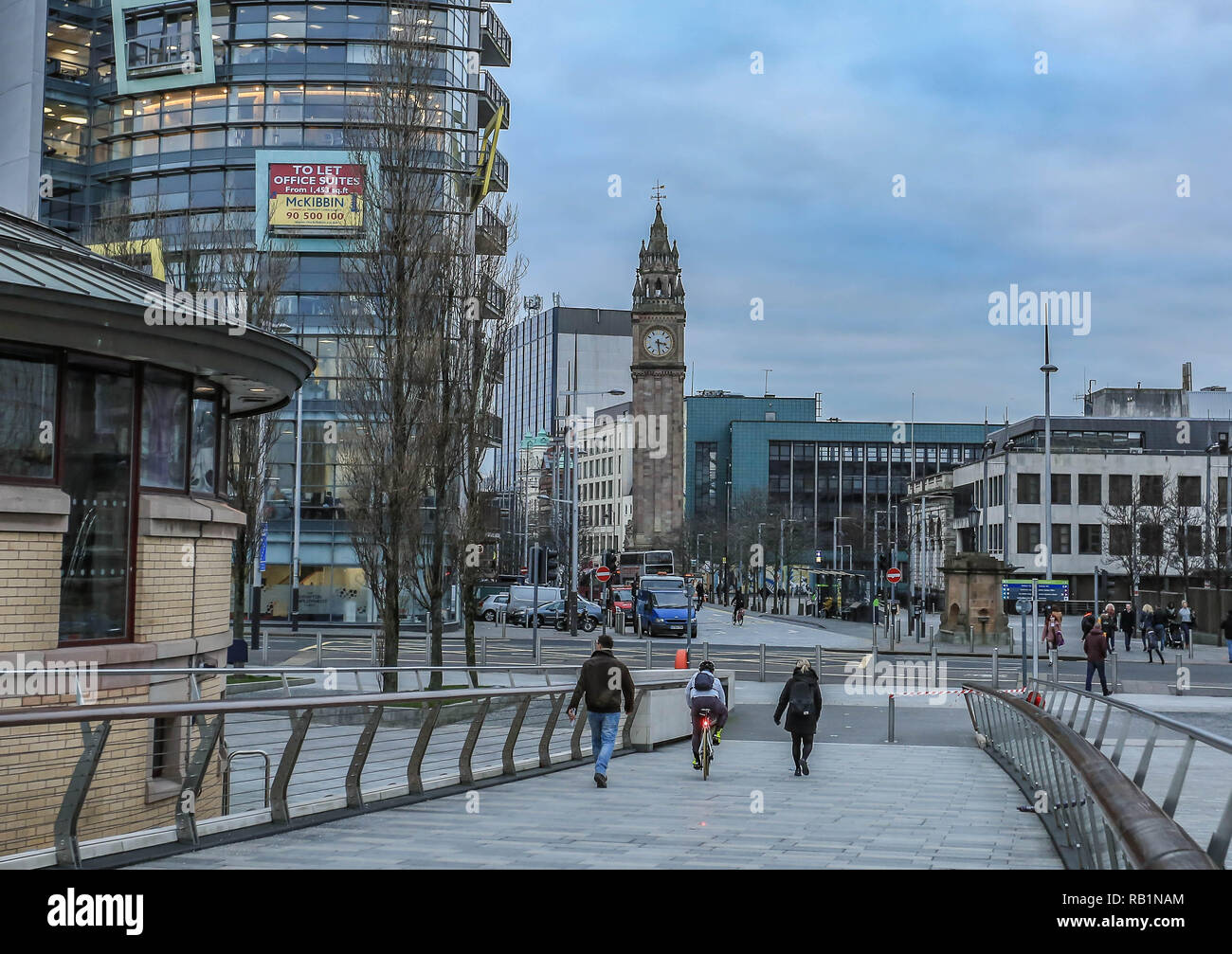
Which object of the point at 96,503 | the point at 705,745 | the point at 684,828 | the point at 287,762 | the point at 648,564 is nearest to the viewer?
the point at 287,762

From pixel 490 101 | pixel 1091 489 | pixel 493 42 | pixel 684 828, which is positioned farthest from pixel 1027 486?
pixel 684 828

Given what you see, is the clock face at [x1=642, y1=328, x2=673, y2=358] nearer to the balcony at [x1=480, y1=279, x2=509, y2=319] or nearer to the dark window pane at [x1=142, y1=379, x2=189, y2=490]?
the balcony at [x1=480, y1=279, x2=509, y2=319]

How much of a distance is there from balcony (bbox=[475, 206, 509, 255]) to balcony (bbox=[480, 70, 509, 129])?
32.5 metres

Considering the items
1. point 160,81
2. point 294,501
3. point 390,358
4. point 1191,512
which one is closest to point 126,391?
point 390,358

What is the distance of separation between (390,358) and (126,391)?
14.2 metres

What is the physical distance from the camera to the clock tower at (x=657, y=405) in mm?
140875

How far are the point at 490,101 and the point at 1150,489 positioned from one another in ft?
157

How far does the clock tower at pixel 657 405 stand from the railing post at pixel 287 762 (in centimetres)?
12827

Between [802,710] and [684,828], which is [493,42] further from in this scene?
[684,828]

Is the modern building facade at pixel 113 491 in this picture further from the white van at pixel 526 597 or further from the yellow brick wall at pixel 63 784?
the white van at pixel 526 597

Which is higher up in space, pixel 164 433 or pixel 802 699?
pixel 164 433

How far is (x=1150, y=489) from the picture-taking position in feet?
272

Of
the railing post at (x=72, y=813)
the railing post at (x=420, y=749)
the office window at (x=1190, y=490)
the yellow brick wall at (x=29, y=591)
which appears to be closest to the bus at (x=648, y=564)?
Answer: the office window at (x=1190, y=490)
